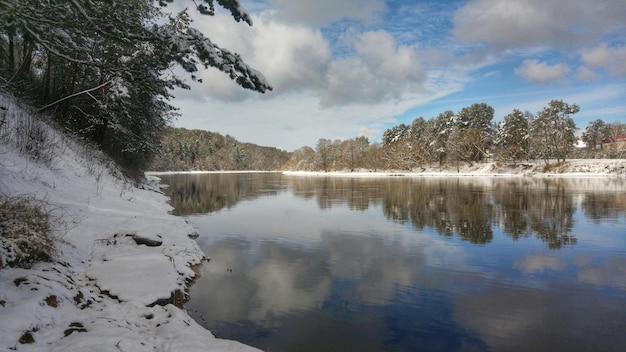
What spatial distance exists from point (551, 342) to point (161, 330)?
634 cm

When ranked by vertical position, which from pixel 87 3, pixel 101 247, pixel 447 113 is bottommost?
pixel 101 247

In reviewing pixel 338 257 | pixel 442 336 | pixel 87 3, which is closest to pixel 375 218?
pixel 338 257

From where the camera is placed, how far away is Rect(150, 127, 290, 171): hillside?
13988 centimetres

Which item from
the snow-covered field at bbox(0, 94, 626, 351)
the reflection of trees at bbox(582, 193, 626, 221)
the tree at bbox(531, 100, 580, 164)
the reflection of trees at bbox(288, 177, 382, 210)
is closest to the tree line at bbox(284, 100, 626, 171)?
the tree at bbox(531, 100, 580, 164)

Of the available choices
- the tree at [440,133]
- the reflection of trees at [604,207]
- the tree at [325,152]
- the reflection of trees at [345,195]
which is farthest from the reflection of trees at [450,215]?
the tree at [325,152]

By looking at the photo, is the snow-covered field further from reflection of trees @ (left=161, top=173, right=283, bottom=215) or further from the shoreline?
the shoreline

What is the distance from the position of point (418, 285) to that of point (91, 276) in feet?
23.1

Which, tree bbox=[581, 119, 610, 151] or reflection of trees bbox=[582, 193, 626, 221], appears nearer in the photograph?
reflection of trees bbox=[582, 193, 626, 221]

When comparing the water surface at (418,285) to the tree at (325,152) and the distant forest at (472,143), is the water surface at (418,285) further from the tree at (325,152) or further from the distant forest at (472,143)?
the tree at (325,152)

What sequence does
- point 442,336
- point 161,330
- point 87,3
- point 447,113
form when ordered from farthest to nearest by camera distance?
1. point 447,113
2. point 442,336
3. point 161,330
4. point 87,3

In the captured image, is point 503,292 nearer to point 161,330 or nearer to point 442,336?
point 442,336

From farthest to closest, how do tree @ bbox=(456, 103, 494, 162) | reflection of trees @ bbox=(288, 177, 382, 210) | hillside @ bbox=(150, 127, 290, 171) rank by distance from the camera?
hillside @ bbox=(150, 127, 290, 171) → tree @ bbox=(456, 103, 494, 162) → reflection of trees @ bbox=(288, 177, 382, 210)

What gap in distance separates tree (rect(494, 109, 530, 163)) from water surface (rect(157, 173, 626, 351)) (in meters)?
63.6

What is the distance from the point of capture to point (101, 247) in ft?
25.5
